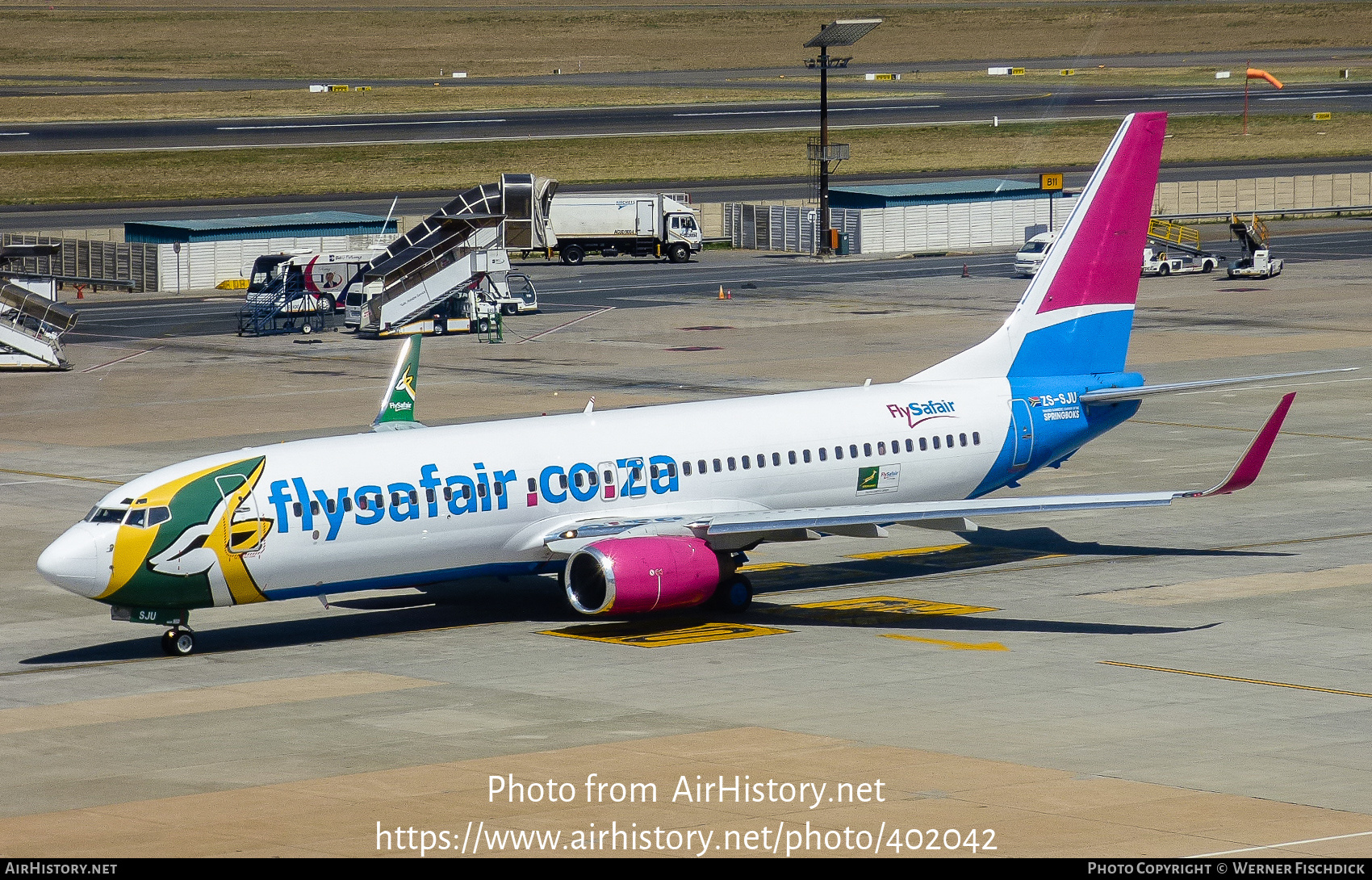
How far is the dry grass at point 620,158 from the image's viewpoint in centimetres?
15462

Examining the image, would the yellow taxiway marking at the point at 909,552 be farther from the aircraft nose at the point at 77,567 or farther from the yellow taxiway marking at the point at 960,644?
the aircraft nose at the point at 77,567

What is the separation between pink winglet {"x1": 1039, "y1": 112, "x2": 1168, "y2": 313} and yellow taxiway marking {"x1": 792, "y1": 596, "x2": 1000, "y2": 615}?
29.7ft

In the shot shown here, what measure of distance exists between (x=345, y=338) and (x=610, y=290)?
23.2 metres

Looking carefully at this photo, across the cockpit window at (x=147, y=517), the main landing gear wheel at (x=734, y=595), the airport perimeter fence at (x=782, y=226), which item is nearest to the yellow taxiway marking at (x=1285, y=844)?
the main landing gear wheel at (x=734, y=595)

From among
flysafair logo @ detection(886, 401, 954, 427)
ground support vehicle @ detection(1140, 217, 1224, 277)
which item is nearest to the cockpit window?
flysafair logo @ detection(886, 401, 954, 427)

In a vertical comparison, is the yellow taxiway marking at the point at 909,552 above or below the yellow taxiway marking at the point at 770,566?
above

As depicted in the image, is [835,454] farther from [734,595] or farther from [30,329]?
[30,329]

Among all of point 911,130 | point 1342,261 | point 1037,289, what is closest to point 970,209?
point 1342,261

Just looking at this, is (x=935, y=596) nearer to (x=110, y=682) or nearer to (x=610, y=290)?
(x=110, y=682)

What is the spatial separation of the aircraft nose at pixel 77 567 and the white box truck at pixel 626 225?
9846 centimetres

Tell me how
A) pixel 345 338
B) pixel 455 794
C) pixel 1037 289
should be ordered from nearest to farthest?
pixel 455 794, pixel 1037 289, pixel 345 338

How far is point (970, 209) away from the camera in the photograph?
13800 cm

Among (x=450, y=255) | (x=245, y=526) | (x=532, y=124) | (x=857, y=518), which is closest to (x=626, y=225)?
(x=450, y=255)
